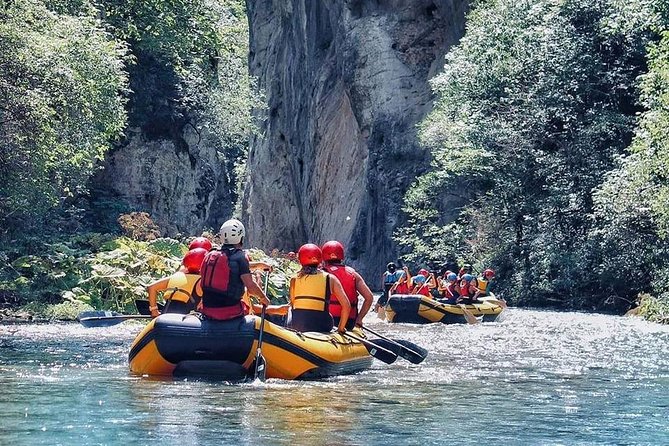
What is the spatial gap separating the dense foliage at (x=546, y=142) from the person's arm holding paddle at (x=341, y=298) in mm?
13871

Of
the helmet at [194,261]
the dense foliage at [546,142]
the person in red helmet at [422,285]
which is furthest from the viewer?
the dense foliage at [546,142]

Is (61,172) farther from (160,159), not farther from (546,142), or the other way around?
(546,142)

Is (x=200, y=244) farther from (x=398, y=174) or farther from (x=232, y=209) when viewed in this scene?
(x=232, y=209)

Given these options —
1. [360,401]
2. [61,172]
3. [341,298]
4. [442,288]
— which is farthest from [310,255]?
[61,172]

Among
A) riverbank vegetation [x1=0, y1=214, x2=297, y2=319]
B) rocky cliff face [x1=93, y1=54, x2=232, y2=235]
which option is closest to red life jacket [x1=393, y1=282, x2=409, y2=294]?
riverbank vegetation [x1=0, y1=214, x2=297, y2=319]

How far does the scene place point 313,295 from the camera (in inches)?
547

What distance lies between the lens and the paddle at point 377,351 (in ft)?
47.0

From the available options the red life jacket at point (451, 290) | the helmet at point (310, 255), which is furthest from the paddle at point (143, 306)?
the red life jacket at point (451, 290)

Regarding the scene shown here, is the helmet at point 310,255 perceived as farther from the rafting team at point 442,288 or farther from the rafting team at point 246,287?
the rafting team at point 442,288

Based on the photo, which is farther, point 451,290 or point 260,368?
point 451,290

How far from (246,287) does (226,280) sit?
0.30 metres

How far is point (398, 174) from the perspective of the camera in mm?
44031

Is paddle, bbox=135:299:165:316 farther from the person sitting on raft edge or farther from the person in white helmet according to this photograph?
the person in white helmet

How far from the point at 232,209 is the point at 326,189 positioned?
1130cm
